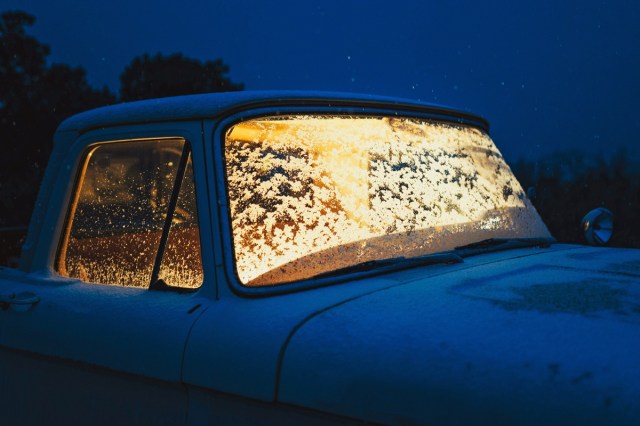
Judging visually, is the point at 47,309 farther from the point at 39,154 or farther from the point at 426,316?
the point at 39,154

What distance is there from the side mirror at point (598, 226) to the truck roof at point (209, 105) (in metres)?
1.00

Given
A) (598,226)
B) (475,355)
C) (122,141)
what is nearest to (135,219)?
(122,141)

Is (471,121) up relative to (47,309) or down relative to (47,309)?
up

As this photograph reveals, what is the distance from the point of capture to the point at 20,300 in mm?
2461

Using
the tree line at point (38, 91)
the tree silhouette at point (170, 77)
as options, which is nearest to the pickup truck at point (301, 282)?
the tree line at point (38, 91)

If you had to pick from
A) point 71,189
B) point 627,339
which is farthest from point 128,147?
point 627,339

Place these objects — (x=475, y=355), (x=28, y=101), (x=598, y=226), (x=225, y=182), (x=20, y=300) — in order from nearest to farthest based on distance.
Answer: (x=475, y=355) < (x=225, y=182) < (x=20, y=300) < (x=598, y=226) < (x=28, y=101)

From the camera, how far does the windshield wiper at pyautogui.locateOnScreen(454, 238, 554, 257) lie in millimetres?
2559

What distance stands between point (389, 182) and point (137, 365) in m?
1.03

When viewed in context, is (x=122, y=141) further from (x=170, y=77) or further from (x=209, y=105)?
(x=170, y=77)

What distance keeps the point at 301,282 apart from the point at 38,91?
91.7 ft

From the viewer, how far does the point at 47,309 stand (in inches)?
96.8

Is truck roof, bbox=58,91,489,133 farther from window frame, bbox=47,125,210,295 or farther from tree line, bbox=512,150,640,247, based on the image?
tree line, bbox=512,150,640,247

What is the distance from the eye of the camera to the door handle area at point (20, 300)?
2447 mm
